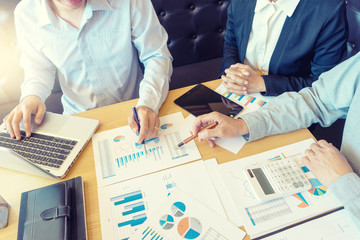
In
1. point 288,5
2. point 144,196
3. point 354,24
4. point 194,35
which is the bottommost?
point 144,196

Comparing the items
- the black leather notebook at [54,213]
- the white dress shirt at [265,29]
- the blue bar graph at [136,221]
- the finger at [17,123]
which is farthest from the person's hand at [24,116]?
the white dress shirt at [265,29]

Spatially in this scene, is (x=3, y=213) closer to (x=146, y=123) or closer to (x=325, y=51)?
(x=146, y=123)

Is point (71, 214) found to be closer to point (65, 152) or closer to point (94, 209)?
point (94, 209)

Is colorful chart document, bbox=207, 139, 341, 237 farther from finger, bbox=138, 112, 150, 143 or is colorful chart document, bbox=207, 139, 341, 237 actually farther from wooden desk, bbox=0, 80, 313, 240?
finger, bbox=138, 112, 150, 143

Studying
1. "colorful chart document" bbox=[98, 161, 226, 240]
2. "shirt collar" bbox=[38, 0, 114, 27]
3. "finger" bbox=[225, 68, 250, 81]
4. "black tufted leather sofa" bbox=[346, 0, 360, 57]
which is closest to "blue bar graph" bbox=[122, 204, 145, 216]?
"colorful chart document" bbox=[98, 161, 226, 240]

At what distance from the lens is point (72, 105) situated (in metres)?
1.15

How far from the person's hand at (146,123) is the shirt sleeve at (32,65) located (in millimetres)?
412

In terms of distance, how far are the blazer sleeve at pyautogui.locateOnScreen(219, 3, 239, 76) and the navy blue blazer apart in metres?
0.06

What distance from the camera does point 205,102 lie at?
0.87 metres

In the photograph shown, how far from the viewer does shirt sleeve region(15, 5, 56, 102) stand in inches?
36.1

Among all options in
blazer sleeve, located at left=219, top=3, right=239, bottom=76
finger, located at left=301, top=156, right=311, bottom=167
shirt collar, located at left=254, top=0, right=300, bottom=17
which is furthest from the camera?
blazer sleeve, located at left=219, top=3, right=239, bottom=76

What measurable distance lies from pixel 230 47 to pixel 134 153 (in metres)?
0.75

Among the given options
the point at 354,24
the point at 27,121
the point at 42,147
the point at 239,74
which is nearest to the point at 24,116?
the point at 27,121

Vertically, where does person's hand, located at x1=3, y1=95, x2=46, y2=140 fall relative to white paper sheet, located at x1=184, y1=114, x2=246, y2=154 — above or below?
above
